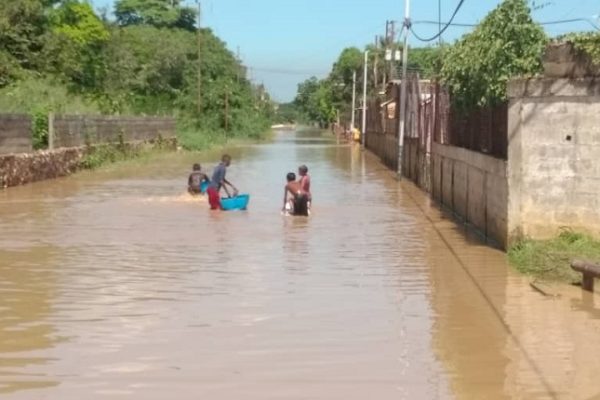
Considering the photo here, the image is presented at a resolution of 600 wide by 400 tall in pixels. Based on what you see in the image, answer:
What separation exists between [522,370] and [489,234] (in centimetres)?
853

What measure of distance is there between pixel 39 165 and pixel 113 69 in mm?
39676

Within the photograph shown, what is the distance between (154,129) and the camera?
180ft

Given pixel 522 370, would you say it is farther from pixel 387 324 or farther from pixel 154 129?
pixel 154 129

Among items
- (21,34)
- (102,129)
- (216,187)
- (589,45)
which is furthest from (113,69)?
(589,45)

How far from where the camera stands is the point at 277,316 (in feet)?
33.1

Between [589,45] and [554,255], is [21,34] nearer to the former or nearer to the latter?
[589,45]

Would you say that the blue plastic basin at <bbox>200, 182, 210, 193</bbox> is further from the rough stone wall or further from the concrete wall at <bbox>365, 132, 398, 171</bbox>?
the concrete wall at <bbox>365, 132, 398, 171</bbox>

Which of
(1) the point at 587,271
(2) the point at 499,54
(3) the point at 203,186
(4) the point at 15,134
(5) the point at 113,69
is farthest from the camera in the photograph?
(5) the point at 113,69

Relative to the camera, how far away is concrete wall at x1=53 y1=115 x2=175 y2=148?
36.0 m

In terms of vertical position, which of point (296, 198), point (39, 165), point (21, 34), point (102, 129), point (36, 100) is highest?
point (21, 34)

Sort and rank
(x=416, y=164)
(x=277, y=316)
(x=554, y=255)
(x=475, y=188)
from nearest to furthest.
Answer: (x=277, y=316)
(x=554, y=255)
(x=475, y=188)
(x=416, y=164)

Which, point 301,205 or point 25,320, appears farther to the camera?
point 301,205

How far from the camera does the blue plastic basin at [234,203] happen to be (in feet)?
72.2

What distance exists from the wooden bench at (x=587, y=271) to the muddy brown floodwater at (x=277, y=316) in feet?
0.56
